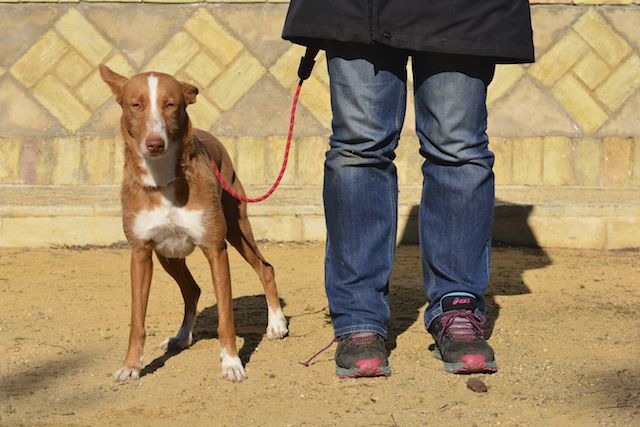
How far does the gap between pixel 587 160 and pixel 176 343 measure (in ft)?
13.8

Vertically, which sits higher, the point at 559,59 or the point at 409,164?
the point at 559,59

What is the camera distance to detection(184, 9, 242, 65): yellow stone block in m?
8.10

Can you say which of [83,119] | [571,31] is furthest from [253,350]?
[571,31]

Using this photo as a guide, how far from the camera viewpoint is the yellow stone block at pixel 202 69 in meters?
8.08

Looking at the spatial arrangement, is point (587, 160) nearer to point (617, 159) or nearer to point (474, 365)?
point (617, 159)

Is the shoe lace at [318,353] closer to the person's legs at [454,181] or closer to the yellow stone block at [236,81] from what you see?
the person's legs at [454,181]

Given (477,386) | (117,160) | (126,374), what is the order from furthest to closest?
(117,160)
(126,374)
(477,386)

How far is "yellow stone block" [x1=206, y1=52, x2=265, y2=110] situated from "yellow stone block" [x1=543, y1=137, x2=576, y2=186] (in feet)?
6.84

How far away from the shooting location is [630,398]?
3.83m

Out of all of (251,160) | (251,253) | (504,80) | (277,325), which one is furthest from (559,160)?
(277,325)

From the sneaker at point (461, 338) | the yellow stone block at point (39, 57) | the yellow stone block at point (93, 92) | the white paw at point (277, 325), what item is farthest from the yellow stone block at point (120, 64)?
the sneaker at point (461, 338)

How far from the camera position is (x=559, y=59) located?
8.12 meters

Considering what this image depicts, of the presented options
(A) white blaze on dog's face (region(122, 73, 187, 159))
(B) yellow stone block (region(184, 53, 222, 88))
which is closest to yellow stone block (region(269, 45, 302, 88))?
(B) yellow stone block (region(184, 53, 222, 88))

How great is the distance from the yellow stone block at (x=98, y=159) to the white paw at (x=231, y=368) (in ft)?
12.8
